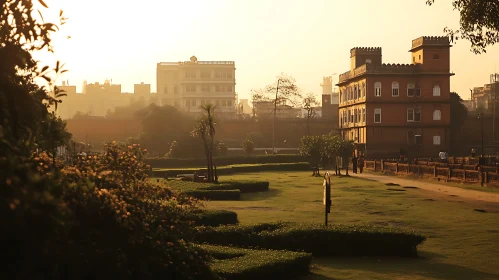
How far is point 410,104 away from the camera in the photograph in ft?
242

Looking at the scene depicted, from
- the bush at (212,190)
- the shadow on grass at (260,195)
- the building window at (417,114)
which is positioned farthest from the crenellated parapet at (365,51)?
the bush at (212,190)

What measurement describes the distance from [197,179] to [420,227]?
21.2 meters

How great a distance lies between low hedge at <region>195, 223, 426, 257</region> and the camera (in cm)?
1667

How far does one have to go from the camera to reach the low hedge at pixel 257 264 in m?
12.9

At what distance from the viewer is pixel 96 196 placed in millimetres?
8812

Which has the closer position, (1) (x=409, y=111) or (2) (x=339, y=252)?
(2) (x=339, y=252)

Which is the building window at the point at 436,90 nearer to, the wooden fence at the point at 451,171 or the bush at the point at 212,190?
the wooden fence at the point at 451,171

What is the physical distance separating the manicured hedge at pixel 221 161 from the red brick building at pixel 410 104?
32.5 ft

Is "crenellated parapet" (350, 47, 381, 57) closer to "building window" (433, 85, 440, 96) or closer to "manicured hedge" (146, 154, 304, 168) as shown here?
"building window" (433, 85, 440, 96)

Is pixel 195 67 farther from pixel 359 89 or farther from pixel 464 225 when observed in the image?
pixel 464 225

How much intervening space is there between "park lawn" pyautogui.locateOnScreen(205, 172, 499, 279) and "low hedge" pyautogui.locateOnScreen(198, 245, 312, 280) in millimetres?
536

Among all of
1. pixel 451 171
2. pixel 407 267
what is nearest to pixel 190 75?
pixel 451 171

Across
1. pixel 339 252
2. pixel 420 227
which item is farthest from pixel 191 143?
pixel 339 252

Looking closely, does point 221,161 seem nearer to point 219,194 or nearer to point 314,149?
point 314,149
